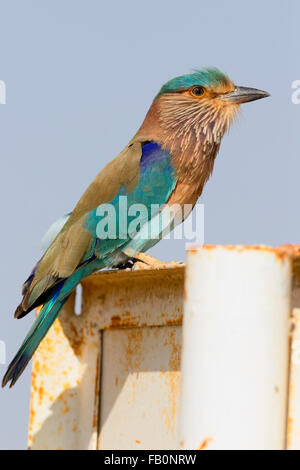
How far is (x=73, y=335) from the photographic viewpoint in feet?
12.5

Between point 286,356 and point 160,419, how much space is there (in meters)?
1.14

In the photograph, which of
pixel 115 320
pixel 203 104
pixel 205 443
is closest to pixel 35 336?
pixel 115 320

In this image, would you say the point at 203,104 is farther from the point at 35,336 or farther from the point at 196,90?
the point at 35,336

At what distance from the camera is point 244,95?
5.95m

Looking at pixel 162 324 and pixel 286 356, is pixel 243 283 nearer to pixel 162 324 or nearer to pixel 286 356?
pixel 286 356

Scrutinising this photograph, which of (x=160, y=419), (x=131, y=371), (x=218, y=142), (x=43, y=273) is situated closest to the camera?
(x=160, y=419)

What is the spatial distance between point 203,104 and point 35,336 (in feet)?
7.98

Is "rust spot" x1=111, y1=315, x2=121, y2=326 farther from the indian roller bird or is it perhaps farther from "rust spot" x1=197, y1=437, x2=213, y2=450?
"rust spot" x1=197, y1=437, x2=213, y2=450

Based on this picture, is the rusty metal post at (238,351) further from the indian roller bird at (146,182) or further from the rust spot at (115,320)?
the indian roller bird at (146,182)

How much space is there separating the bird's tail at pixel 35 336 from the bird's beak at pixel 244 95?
6.46 ft

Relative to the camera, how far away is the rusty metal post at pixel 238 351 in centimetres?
199

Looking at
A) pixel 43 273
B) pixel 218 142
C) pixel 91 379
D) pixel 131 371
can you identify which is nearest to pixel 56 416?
pixel 91 379

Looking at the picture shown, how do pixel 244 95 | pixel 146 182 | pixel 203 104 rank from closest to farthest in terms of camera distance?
1. pixel 146 182
2. pixel 244 95
3. pixel 203 104

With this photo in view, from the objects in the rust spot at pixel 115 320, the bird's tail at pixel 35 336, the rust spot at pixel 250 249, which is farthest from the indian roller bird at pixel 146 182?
the rust spot at pixel 250 249
